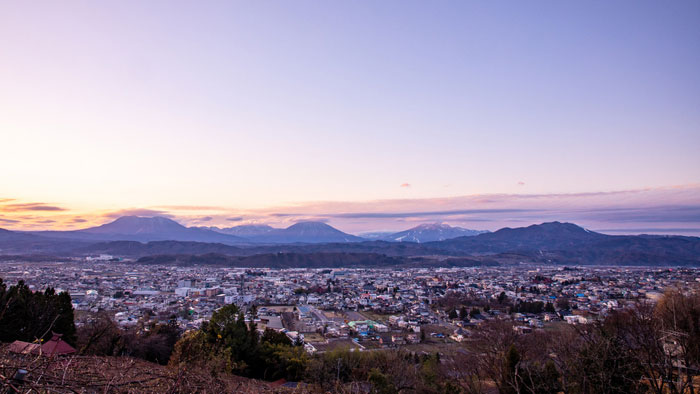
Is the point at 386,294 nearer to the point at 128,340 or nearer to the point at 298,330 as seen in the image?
the point at 298,330

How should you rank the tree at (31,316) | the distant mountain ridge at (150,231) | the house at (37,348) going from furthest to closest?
the distant mountain ridge at (150,231) < the tree at (31,316) < the house at (37,348)

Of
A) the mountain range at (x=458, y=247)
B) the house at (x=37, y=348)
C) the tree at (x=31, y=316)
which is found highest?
the house at (x=37, y=348)

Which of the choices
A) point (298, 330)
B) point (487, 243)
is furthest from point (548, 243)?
point (298, 330)

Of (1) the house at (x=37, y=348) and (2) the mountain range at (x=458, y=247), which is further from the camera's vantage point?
(2) the mountain range at (x=458, y=247)

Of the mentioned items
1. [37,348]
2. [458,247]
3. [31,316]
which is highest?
[37,348]

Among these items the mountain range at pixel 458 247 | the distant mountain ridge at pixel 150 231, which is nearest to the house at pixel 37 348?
the mountain range at pixel 458 247

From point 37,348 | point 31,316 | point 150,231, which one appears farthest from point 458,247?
point 37,348

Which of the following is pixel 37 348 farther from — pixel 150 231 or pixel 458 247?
pixel 150 231

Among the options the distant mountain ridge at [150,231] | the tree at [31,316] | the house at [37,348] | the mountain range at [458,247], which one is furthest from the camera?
the distant mountain ridge at [150,231]

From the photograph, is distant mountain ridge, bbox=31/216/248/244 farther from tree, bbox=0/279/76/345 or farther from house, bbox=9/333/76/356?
house, bbox=9/333/76/356

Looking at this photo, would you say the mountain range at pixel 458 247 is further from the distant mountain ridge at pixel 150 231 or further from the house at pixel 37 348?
the house at pixel 37 348

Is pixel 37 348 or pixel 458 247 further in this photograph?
pixel 458 247
